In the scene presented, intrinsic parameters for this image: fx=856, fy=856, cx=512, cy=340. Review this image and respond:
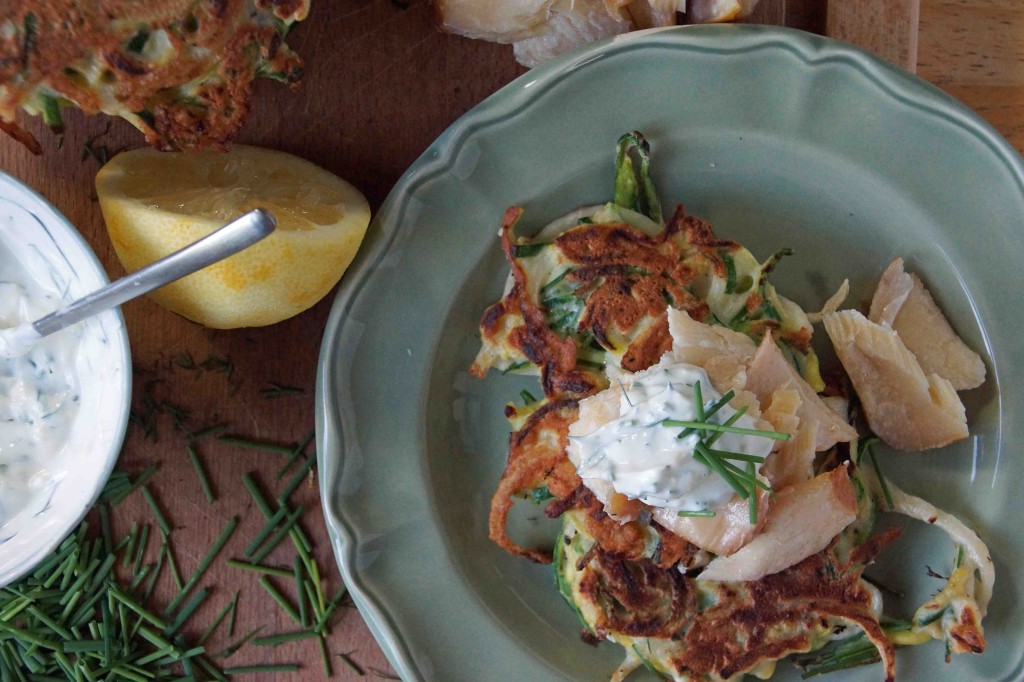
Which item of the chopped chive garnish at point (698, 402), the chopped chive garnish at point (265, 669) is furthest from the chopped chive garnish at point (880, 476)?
the chopped chive garnish at point (265, 669)

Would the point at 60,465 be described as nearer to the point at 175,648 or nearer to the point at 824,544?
the point at 175,648

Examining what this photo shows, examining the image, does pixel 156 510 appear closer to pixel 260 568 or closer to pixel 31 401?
pixel 260 568

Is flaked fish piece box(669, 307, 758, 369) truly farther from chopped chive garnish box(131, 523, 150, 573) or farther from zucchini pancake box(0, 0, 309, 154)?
chopped chive garnish box(131, 523, 150, 573)

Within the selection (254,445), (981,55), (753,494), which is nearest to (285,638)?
(254,445)

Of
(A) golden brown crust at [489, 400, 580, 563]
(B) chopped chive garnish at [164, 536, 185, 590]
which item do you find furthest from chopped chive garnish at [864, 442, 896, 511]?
(B) chopped chive garnish at [164, 536, 185, 590]

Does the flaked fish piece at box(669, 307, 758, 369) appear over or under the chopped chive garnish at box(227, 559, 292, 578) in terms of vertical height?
Answer: over

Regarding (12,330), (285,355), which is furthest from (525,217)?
(12,330)

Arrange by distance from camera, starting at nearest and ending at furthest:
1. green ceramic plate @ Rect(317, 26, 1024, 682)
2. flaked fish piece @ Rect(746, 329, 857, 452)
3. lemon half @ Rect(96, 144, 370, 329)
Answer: lemon half @ Rect(96, 144, 370, 329)
flaked fish piece @ Rect(746, 329, 857, 452)
green ceramic plate @ Rect(317, 26, 1024, 682)
